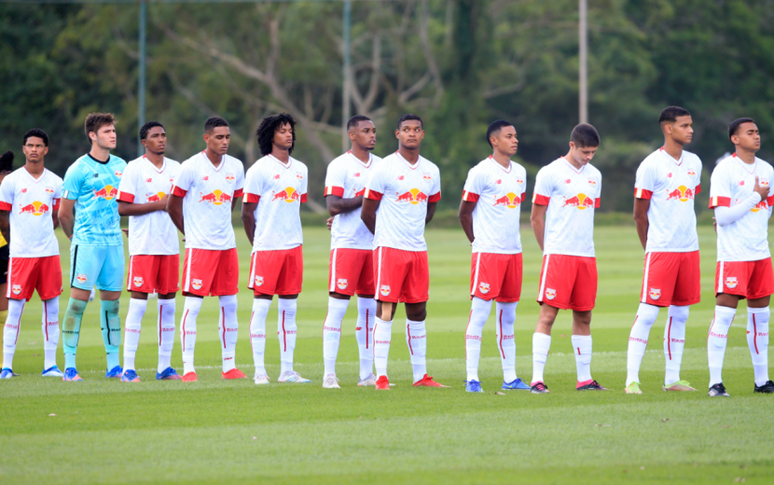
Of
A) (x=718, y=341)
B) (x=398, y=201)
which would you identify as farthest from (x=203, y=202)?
(x=718, y=341)

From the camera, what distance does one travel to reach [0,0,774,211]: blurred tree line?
4731cm

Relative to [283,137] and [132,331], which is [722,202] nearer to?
[283,137]

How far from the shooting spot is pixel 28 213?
9.54 metres

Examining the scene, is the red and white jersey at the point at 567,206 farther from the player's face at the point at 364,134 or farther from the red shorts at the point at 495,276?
the player's face at the point at 364,134

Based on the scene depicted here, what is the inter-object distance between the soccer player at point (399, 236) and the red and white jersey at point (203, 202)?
55.5 inches

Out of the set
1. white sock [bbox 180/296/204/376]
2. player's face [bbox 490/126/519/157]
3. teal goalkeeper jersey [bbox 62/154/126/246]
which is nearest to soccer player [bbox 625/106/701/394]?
player's face [bbox 490/126/519/157]

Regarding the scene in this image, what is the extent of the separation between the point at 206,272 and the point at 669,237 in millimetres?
4193

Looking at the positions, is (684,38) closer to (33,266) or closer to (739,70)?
(739,70)

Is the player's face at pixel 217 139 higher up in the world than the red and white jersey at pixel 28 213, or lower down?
higher up

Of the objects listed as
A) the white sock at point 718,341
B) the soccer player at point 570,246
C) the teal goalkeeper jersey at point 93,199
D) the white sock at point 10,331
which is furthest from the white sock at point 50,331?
the white sock at point 718,341

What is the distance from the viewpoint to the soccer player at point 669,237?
799cm

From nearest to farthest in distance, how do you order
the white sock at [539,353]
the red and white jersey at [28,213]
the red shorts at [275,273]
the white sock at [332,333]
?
the white sock at [539,353] → the white sock at [332,333] → the red shorts at [275,273] → the red and white jersey at [28,213]

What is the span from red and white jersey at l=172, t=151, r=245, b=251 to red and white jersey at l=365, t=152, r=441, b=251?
54.9 inches

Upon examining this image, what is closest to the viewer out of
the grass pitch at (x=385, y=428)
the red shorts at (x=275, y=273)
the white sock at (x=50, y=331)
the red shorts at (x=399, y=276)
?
the grass pitch at (x=385, y=428)
